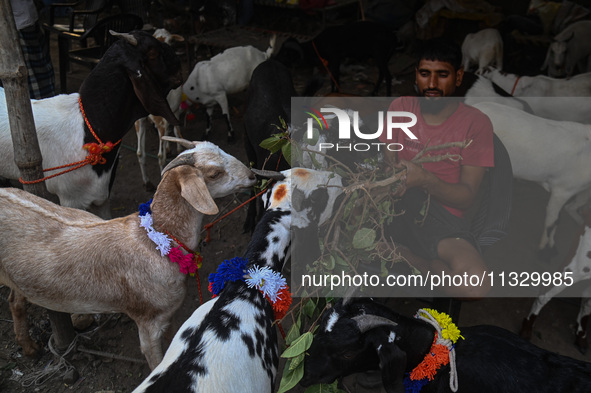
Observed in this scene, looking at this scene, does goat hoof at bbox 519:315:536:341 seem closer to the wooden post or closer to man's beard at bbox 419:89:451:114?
man's beard at bbox 419:89:451:114

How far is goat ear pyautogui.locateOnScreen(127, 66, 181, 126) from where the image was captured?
3977 mm

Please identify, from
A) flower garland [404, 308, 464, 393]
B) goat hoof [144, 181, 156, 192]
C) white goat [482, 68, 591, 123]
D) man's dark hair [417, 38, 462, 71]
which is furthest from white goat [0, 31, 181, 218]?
white goat [482, 68, 591, 123]

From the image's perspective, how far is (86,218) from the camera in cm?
337

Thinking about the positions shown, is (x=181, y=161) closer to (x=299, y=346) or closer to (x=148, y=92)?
(x=148, y=92)

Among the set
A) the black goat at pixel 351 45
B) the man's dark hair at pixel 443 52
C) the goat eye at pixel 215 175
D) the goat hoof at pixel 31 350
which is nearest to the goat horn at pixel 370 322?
Answer: the goat eye at pixel 215 175

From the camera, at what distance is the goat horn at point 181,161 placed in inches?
121

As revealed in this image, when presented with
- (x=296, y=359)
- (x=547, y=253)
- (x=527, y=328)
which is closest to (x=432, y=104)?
(x=296, y=359)

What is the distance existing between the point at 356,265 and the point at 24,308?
2.61 meters

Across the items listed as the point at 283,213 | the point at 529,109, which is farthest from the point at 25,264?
the point at 529,109

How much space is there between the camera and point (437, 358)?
2.59 metres

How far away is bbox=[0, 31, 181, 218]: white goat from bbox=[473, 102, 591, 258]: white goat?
12.1 ft

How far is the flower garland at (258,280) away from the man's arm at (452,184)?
1.13 meters

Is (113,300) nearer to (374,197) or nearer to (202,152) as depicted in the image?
(202,152)

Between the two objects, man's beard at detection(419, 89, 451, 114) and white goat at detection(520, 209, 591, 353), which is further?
white goat at detection(520, 209, 591, 353)
